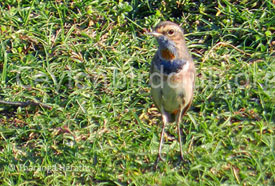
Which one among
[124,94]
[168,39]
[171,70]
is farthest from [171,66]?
[124,94]

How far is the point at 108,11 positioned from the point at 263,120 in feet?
7.83

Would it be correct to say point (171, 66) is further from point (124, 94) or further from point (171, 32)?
point (124, 94)

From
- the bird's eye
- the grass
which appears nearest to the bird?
the bird's eye

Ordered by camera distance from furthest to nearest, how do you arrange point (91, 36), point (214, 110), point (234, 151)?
point (91, 36)
point (214, 110)
point (234, 151)

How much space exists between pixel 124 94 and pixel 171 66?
0.98 m

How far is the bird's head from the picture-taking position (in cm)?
547

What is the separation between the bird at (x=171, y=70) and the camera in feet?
18.1

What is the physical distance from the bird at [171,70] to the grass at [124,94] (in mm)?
351

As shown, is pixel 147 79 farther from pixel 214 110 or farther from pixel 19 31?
pixel 19 31

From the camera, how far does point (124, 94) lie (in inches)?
251

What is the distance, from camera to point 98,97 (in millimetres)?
6371

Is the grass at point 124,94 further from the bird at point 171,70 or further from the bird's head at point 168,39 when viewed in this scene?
the bird's head at point 168,39

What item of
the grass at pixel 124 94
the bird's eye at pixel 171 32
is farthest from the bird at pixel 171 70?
the grass at pixel 124 94

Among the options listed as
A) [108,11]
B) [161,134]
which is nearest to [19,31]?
[108,11]
